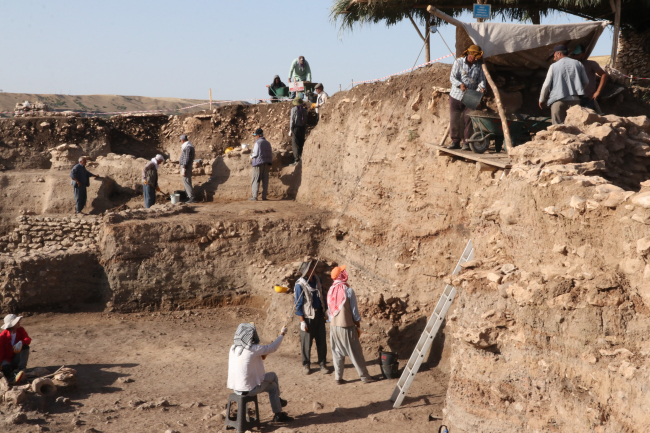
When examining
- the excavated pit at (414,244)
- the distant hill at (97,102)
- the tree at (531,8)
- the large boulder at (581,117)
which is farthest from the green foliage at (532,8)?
the distant hill at (97,102)

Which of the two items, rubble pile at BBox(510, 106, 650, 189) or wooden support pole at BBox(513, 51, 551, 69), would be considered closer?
rubble pile at BBox(510, 106, 650, 189)

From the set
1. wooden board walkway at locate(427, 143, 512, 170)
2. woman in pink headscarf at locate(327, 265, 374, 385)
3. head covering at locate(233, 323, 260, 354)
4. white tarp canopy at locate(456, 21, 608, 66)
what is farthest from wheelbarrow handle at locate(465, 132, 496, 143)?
head covering at locate(233, 323, 260, 354)

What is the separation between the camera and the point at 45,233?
42.0 feet

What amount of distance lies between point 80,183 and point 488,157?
10.4 m

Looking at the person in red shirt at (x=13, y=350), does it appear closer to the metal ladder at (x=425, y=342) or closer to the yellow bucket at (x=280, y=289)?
the yellow bucket at (x=280, y=289)

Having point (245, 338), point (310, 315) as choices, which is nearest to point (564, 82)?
point (310, 315)

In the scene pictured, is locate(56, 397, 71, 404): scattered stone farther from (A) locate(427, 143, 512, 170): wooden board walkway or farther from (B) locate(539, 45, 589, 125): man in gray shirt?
(B) locate(539, 45, 589, 125): man in gray shirt

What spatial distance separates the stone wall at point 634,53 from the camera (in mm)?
14469

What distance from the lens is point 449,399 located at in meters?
5.74

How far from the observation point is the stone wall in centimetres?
1447

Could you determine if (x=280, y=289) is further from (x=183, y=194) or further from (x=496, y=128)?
(x=183, y=194)

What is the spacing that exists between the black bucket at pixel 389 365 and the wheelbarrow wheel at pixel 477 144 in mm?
3046

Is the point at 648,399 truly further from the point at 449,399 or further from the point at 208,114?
the point at 208,114

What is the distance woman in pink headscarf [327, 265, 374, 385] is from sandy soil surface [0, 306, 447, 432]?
0.82 ft
